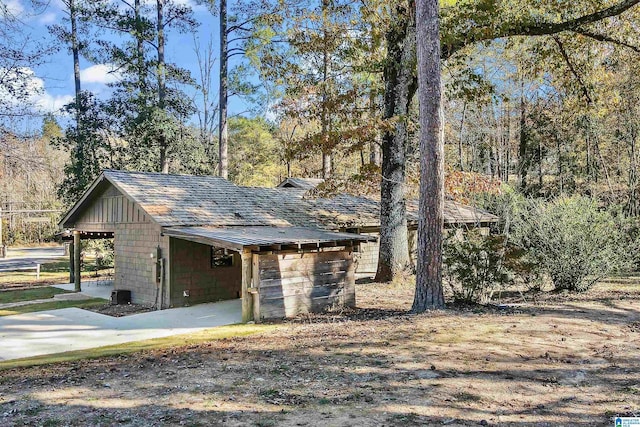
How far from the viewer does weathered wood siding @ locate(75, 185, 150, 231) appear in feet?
46.4

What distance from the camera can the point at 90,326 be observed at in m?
10.9

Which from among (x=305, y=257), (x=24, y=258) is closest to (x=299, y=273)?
(x=305, y=257)

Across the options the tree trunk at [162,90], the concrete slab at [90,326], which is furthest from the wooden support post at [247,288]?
the tree trunk at [162,90]

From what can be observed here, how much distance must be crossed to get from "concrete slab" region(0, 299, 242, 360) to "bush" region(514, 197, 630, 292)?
7498 mm

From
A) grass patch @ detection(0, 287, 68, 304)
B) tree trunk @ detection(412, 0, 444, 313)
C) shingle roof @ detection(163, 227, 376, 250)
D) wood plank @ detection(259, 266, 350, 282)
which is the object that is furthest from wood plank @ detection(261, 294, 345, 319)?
grass patch @ detection(0, 287, 68, 304)

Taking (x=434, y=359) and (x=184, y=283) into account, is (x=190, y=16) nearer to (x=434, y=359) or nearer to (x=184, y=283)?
(x=184, y=283)

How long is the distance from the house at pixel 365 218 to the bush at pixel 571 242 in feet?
14.4

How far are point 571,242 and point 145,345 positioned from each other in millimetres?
9731

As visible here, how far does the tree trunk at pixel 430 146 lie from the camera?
356 inches

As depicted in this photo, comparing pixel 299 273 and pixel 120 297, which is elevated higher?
pixel 299 273

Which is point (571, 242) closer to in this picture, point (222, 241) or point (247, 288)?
point (247, 288)

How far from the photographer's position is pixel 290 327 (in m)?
9.70

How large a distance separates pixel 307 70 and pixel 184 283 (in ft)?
26.2

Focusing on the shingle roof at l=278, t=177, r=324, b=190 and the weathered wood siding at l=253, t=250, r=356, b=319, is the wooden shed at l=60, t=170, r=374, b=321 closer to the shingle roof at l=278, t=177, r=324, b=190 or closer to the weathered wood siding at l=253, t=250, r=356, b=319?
the weathered wood siding at l=253, t=250, r=356, b=319
